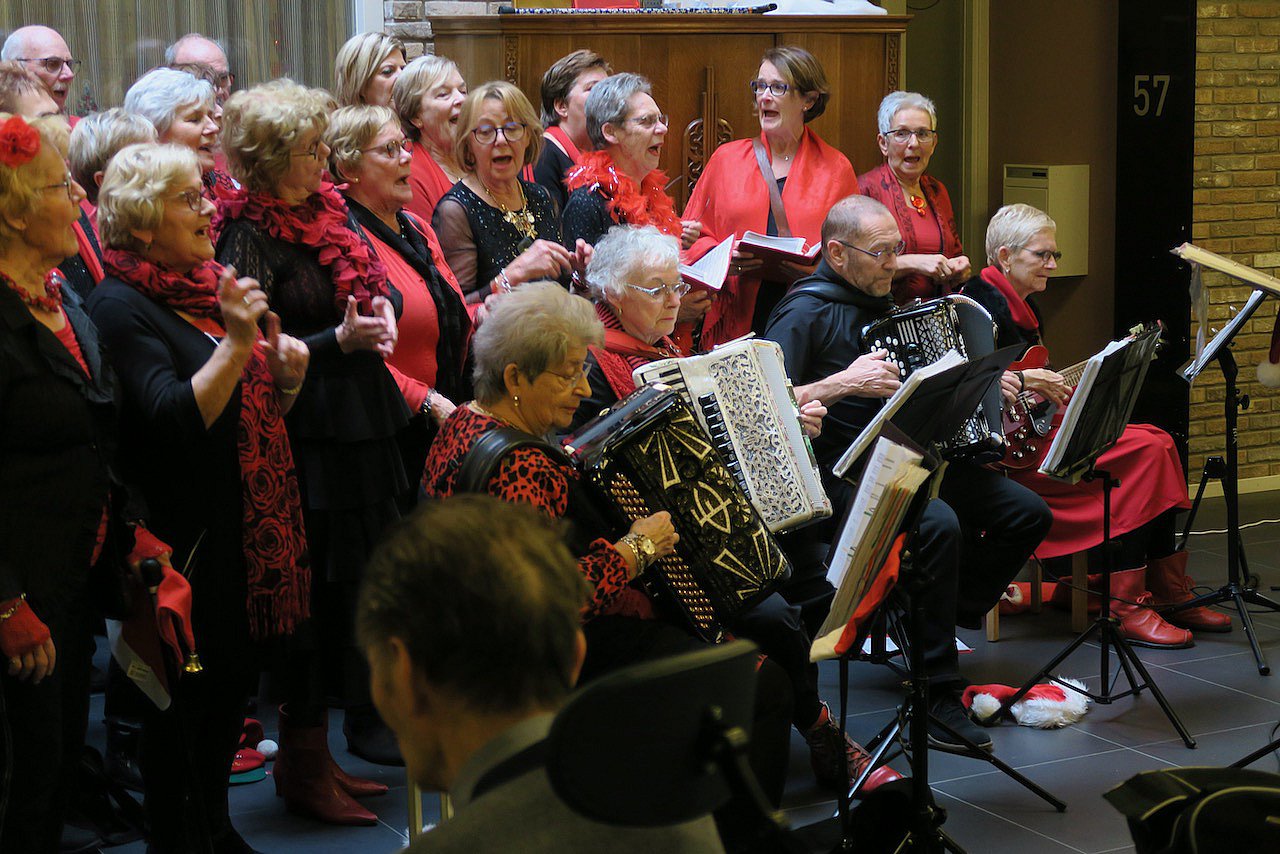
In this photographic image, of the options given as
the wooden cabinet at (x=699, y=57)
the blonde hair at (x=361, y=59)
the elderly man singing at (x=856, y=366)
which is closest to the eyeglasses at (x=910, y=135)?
the wooden cabinet at (x=699, y=57)

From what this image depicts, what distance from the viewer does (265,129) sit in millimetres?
3414

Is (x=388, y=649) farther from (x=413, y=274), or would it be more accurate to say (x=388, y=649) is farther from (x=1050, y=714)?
(x=1050, y=714)

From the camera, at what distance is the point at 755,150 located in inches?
215

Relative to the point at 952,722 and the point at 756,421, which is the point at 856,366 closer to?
the point at 756,421

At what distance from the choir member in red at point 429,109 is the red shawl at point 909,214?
168 cm

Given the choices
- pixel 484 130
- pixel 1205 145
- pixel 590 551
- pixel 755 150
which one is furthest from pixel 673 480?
pixel 1205 145

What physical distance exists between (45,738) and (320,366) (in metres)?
1.15

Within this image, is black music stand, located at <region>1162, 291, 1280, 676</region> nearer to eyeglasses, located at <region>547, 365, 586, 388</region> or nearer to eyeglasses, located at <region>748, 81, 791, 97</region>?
eyeglasses, located at <region>748, 81, 791, 97</region>

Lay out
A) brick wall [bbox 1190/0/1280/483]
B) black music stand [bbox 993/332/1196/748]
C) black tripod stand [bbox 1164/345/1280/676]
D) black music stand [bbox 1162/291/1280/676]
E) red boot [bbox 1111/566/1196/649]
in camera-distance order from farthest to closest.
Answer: brick wall [bbox 1190/0/1280/483] < red boot [bbox 1111/566/1196/649] < black tripod stand [bbox 1164/345/1280/676] < black music stand [bbox 1162/291/1280/676] < black music stand [bbox 993/332/1196/748]

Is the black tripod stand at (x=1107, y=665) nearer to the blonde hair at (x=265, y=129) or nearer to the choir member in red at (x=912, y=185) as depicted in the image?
the choir member in red at (x=912, y=185)

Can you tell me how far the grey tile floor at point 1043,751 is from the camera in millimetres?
3719

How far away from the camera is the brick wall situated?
291 inches

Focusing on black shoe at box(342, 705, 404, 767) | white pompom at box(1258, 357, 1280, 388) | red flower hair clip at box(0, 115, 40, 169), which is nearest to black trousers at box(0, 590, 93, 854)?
red flower hair clip at box(0, 115, 40, 169)

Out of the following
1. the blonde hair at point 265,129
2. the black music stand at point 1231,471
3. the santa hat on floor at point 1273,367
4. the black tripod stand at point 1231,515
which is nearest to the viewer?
the blonde hair at point 265,129
